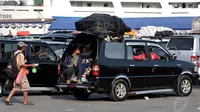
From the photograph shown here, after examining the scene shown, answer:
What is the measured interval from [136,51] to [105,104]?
195 centimetres

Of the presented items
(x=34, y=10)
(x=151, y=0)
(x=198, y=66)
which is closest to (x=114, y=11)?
(x=151, y=0)

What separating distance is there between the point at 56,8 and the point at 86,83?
5599 centimetres

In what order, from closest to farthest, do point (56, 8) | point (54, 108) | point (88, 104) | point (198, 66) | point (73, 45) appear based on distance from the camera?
point (54, 108) → point (88, 104) → point (73, 45) → point (198, 66) → point (56, 8)

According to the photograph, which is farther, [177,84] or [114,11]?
[114,11]

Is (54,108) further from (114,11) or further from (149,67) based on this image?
(114,11)

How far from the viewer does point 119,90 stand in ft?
43.9

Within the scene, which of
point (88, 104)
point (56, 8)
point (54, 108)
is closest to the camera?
point (54, 108)

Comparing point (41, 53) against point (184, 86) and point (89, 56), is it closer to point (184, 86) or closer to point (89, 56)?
point (89, 56)

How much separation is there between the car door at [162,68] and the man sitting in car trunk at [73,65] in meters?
2.14

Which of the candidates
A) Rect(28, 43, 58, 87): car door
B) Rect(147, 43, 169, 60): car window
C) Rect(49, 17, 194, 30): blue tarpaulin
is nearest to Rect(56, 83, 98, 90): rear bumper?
Rect(28, 43, 58, 87): car door

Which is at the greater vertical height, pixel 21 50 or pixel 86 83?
pixel 21 50

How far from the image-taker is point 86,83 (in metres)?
13.1

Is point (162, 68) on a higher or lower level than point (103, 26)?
lower

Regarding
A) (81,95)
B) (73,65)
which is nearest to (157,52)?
(81,95)
